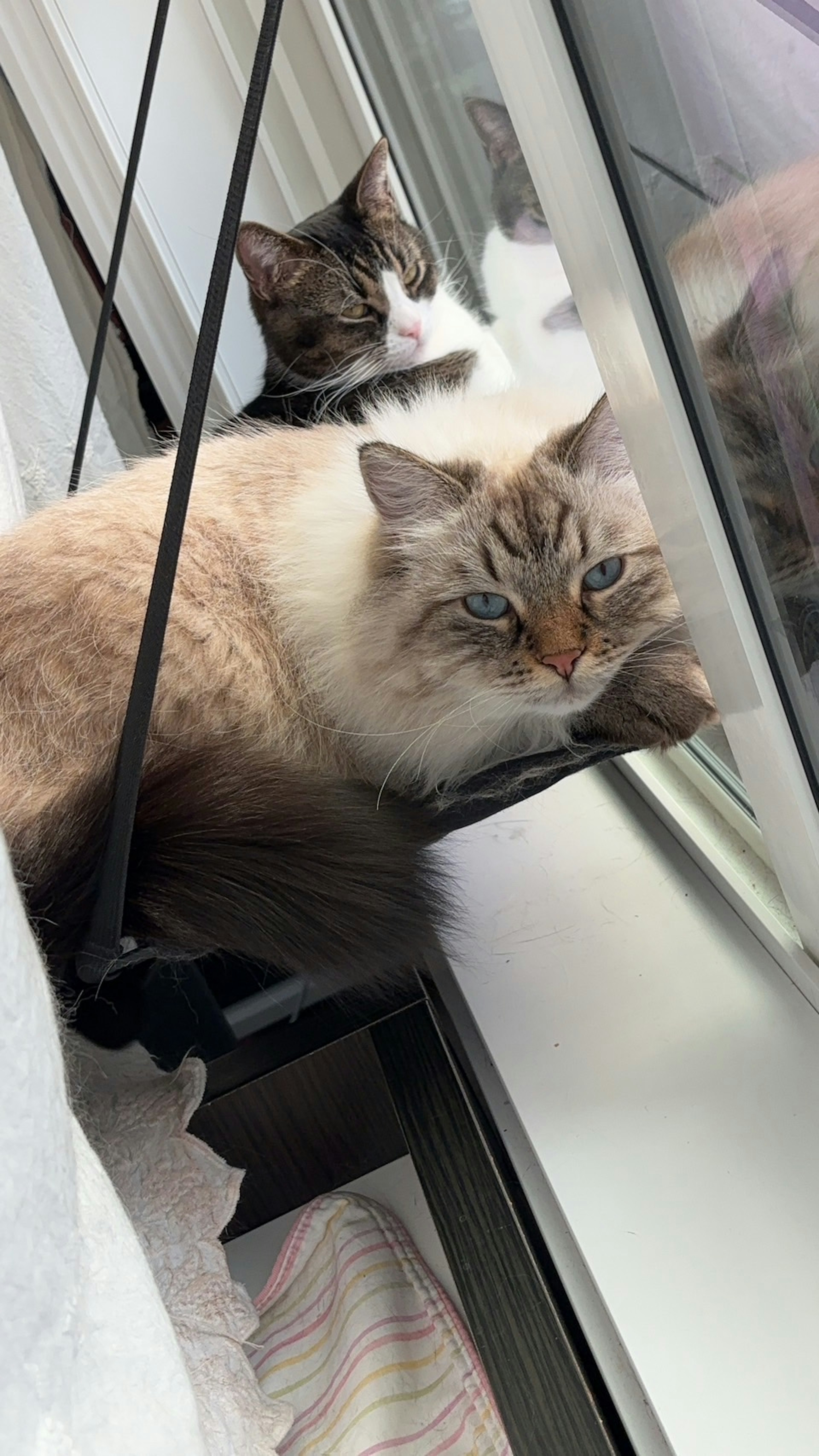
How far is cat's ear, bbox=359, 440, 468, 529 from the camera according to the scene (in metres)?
0.85

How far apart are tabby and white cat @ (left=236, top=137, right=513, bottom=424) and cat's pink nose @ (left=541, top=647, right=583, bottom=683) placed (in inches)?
23.9

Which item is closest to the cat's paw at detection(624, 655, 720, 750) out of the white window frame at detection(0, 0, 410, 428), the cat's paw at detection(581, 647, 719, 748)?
the cat's paw at detection(581, 647, 719, 748)

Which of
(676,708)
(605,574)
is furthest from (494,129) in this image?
(676,708)

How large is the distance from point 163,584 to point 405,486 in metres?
0.36

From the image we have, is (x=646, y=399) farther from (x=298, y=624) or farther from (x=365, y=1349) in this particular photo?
(x=365, y=1349)

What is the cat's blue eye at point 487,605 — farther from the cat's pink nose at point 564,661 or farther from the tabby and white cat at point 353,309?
the tabby and white cat at point 353,309

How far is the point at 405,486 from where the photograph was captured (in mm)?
883

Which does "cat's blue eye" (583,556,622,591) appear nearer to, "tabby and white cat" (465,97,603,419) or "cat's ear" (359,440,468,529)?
"cat's ear" (359,440,468,529)

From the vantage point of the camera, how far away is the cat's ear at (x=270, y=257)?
4.47 ft

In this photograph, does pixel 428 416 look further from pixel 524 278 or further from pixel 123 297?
pixel 123 297

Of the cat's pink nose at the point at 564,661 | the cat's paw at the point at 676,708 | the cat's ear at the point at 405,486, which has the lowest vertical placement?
the cat's paw at the point at 676,708

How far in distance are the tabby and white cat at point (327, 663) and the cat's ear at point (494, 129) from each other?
388 millimetres

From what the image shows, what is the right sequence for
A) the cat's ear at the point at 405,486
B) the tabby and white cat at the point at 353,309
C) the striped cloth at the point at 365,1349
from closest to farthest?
the striped cloth at the point at 365,1349, the cat's ear at the point at 405,486, the tabby and white cat at the point at 353,309

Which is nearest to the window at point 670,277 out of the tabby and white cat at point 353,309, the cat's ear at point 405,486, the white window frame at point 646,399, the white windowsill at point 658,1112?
the white window frame at point 646,399
